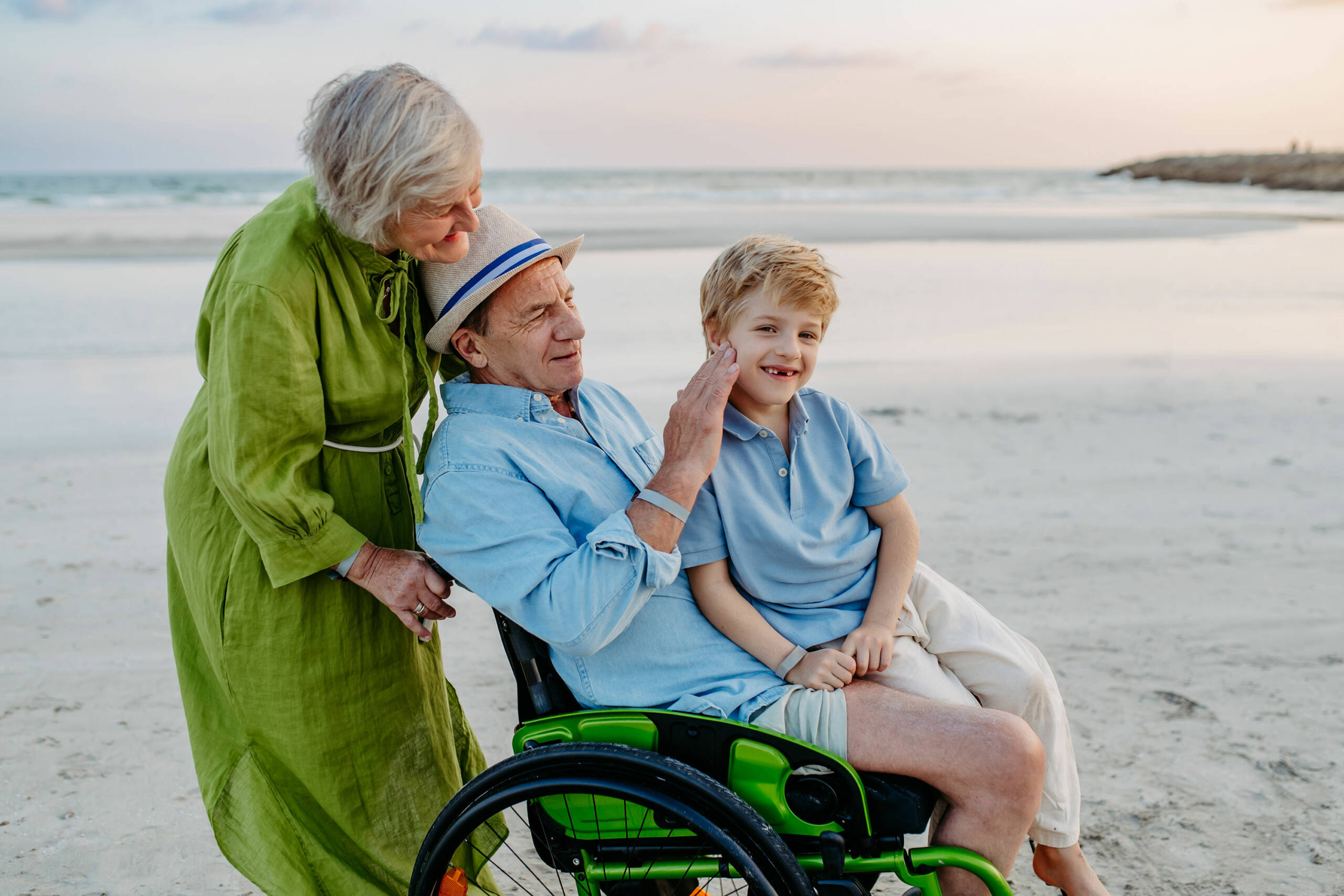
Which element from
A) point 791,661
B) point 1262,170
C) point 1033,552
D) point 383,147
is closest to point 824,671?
→ point 791,661

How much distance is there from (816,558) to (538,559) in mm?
490

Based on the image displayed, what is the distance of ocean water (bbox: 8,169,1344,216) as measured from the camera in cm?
2553

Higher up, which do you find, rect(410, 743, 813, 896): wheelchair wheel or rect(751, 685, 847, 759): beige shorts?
rect(751, 685, 847, 759): beige shorts

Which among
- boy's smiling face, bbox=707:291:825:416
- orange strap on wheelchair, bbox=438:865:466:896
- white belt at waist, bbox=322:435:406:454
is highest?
boy's smiling face, bbox=707:291:825:416

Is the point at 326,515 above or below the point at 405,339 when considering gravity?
below

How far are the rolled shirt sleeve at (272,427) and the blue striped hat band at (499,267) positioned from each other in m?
0.23

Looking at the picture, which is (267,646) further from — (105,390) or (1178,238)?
(1178,238)

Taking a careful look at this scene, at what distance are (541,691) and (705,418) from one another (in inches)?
20.0

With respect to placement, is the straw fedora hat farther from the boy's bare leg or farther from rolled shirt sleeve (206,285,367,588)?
the boy's bare leg

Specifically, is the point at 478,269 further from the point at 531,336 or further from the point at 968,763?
the point at 968,763

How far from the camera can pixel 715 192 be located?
32156 millimetres

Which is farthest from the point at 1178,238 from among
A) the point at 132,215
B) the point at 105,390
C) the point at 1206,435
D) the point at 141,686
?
the point at 132,215

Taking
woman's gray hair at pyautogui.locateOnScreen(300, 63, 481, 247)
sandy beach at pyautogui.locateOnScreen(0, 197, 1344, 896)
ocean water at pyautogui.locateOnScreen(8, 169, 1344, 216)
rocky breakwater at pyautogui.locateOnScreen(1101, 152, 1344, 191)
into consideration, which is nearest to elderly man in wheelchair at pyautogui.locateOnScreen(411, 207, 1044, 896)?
woman's gray hair at pyautogui.locateOnScreen(300, 63, 481, 247)

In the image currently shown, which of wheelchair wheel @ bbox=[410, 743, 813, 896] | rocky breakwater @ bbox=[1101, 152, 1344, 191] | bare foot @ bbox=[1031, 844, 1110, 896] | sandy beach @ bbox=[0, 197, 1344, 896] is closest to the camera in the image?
wheelchair wheel @ bbox=[410, 743, 813, 896]
